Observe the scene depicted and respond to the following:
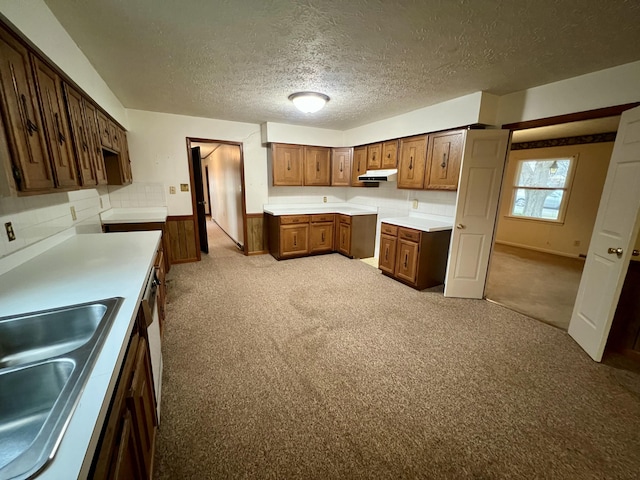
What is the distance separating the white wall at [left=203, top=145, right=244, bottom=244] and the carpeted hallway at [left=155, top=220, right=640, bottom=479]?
262 cm

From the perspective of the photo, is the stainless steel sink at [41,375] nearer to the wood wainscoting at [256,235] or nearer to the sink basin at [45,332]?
the sink basin at [45,332]

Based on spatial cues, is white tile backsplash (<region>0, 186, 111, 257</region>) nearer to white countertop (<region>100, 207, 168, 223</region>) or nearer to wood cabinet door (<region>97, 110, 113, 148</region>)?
white countertop (<region>100, 207, 168, 223</region>)

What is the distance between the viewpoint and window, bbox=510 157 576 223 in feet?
16.7

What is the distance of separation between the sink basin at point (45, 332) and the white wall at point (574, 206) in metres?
5.09

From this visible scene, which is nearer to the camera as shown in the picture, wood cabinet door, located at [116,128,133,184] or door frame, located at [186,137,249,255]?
wood cabinet door, located at [116,128,133,184]

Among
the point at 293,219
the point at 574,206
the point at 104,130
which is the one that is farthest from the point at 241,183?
the point at 574,206

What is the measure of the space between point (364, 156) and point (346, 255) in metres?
1.77

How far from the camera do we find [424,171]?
3418 millimetres

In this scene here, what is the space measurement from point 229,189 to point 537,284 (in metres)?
A: 5.82

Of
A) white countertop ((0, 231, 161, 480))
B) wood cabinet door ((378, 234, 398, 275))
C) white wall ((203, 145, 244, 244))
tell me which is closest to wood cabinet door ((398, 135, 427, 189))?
wood cabinet door ((378, 234, 398, 275))

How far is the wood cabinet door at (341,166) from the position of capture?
486cm

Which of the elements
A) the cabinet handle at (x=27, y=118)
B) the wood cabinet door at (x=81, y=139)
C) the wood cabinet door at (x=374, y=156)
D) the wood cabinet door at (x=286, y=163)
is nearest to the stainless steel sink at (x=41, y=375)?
the cabinet handle at (x=27, y=118)

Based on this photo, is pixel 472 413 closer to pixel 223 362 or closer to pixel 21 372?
pixel 223 362

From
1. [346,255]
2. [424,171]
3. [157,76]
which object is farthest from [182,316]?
[424,171]
